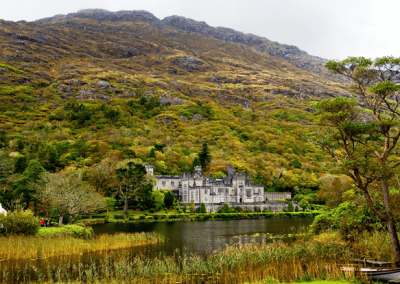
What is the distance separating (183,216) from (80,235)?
113 feet

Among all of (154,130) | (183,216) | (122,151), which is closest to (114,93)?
(154,130)

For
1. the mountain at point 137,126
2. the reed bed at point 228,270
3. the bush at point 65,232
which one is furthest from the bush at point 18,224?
the mountain at point 137,126

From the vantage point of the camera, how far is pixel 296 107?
195 m

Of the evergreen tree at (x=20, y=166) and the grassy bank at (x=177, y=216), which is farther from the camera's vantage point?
the evergreen tree at (x=20, y=166)

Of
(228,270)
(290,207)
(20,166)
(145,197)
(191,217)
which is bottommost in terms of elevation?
(191,217)

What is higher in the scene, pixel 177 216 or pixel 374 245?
pixel 374 245

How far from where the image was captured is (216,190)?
8638 cm

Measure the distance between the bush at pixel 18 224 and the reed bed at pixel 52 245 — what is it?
2.91ft

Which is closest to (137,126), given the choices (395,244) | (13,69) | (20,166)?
(20,166)

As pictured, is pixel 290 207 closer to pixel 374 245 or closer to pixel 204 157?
pixel 204 157

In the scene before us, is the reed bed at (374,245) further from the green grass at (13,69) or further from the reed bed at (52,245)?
the green grass at (13,69)

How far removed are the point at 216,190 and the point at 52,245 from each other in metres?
63.1

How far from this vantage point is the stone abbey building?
274ft

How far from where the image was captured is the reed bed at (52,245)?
945 inches
